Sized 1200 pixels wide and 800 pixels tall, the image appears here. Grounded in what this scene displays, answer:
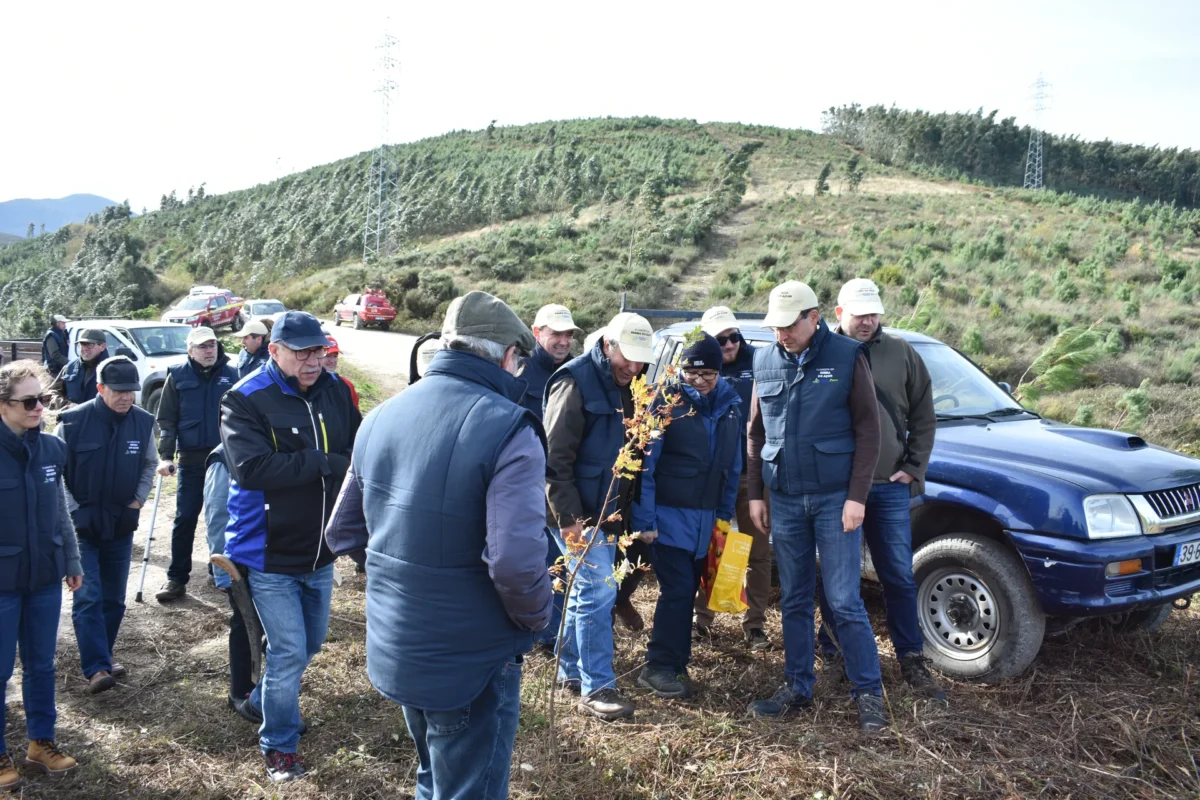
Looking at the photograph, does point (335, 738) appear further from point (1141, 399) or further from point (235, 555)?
point (1141, 399)

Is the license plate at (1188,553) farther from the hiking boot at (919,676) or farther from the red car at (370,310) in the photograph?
the red car at (370,310)

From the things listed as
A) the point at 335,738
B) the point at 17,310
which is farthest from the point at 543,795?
the point at 17,310

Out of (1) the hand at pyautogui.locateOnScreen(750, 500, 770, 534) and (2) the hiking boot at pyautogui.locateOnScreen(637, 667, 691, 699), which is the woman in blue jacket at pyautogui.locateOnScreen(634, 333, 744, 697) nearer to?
(2) the hiking boot at pyautogui.locateOnScreen(637, 667, 691, 699)

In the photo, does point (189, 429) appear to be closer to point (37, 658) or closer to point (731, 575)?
point (37, 658)

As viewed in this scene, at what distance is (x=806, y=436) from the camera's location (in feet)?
12.7

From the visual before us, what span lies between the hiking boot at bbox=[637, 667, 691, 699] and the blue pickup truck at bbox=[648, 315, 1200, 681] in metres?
1.43

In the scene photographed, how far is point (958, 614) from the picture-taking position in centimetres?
443

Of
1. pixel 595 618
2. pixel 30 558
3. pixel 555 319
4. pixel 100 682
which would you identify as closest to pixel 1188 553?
pixel 595 618

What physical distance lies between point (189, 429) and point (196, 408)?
7.0 inches

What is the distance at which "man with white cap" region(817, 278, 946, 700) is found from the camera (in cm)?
416

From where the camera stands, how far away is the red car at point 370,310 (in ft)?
96.8

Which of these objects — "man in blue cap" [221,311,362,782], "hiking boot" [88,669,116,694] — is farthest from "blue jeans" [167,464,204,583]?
"man in blue cap" [221,311,362,782]

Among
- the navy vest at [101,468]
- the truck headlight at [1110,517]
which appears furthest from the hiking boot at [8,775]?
the truck headlight at [1110,517]

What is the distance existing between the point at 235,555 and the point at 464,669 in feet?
5.86
